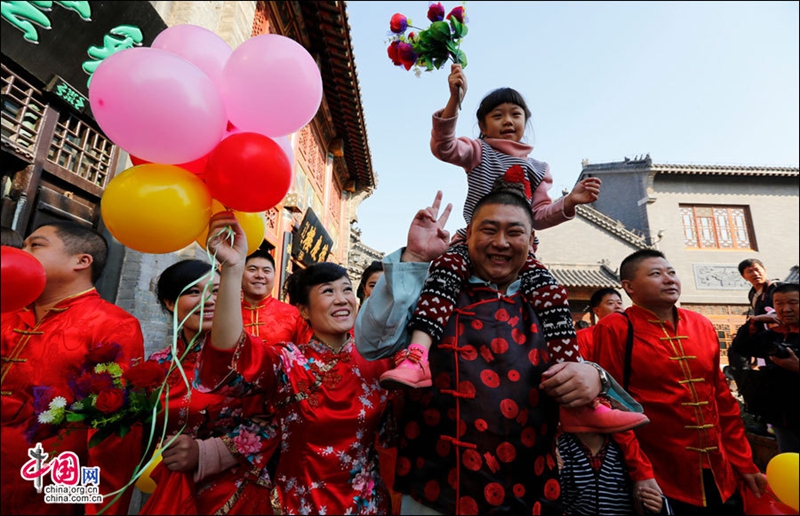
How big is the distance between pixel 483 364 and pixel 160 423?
1.70m

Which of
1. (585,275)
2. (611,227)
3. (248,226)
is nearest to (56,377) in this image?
(248,226)

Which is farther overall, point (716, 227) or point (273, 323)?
point (716, 227)

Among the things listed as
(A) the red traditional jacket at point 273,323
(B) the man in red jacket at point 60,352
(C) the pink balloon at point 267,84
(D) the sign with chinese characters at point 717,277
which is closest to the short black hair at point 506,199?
(C) the pink balloon at point 267,84

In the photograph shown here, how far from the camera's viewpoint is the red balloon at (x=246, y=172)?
157 cm

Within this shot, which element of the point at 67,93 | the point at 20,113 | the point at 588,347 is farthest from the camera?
the point at 67,93

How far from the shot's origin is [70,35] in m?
3.43

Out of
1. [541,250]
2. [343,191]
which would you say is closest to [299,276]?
[343,191]

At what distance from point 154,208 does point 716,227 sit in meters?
21.2

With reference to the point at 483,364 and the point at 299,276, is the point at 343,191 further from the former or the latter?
the point at 483,364

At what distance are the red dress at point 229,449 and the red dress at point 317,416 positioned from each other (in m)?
0.13

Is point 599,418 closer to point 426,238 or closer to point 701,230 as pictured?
point 426,238

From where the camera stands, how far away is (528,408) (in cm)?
152

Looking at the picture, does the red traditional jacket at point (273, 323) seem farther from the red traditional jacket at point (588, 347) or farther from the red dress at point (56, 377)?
the red traditional jacket at point (588, 347)

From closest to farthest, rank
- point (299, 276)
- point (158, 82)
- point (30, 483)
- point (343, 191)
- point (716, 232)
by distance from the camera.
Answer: point (158, 82) → point (30, 483) → point (299, 276) → point (343, 191) → point (716, 232)
